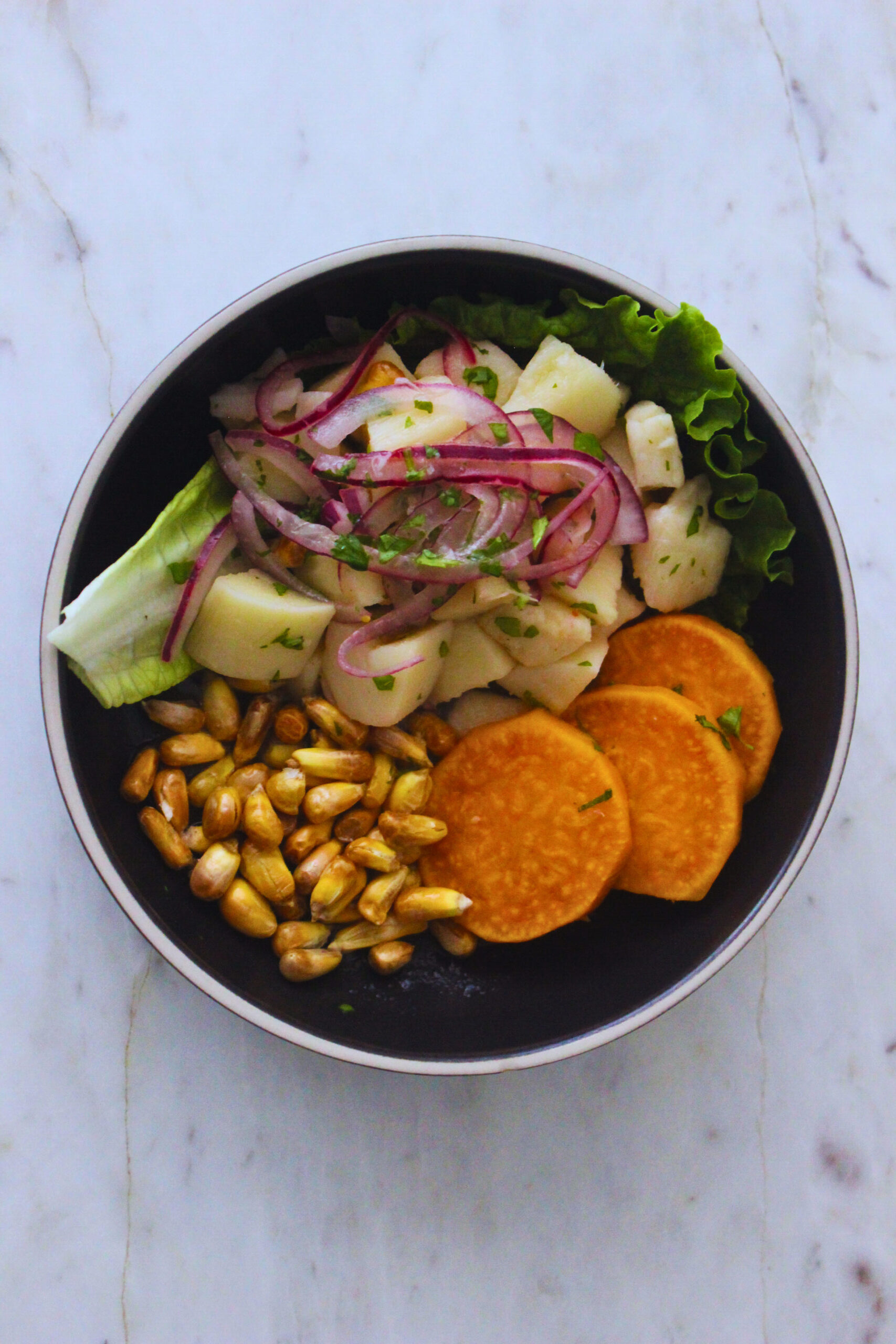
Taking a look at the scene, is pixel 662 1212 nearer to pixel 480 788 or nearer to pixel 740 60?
pixel 480 788

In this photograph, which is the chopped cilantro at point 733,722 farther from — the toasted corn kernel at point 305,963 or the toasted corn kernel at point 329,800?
the toasted corn kernel at point 305,963

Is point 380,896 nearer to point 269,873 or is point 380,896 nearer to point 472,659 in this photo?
point 269,873

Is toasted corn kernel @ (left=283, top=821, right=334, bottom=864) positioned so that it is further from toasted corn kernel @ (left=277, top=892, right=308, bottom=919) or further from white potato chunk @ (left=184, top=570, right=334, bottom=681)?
white potato chunk @ (left=184, top=570, right=334, bottom=681)

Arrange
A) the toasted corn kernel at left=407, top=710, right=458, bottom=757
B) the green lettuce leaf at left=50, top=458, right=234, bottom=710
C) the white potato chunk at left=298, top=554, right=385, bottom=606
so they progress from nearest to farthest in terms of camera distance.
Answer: the green lettuce leaf at left=50, top=458, right=234, bottom=710 → the white potato chunk at left=298, top=554, right=385, bottom=606 → the toasted corn kernel at left=407, top=710, right=458, bottom=757

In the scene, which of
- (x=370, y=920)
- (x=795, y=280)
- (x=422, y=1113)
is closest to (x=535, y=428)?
(x=795, y=280)

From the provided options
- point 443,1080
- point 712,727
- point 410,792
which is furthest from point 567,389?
point 443,1080

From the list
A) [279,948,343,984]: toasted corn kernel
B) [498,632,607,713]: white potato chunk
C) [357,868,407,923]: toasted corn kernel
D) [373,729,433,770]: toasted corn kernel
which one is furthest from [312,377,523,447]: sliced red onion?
[279,948,343,984]: toasted corn kernel

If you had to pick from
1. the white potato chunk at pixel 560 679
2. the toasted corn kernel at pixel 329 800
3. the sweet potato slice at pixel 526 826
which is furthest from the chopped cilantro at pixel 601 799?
the toasted corn kernel at pixel 329 800
